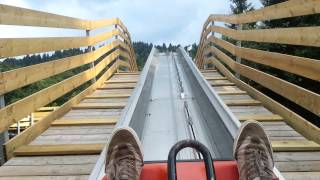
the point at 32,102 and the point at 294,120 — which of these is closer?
the point at 32,102

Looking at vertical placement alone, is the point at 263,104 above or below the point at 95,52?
below

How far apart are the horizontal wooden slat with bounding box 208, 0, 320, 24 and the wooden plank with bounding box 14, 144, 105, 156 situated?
216cm

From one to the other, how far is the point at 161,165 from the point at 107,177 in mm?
319

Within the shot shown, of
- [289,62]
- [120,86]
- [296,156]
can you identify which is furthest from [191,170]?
[120,86]

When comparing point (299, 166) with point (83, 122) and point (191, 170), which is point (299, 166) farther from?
point (83, 122)

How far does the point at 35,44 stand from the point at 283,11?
8.41ft

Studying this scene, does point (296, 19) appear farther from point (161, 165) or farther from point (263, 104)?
point (161, 165)

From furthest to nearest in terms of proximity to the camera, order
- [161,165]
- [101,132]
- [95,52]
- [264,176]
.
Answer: [95,52], [101,132], [161,165], [264,176]

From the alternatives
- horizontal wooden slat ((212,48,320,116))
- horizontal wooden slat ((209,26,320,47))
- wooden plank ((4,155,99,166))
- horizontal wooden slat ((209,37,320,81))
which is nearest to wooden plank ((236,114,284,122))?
horizontal wooden slat ((212,48,320,116))

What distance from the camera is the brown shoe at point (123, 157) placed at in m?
2.01

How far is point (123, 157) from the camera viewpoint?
2125 millimetres

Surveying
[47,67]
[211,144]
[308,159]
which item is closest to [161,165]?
[211,144]

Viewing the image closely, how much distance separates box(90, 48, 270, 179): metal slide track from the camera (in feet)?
10.1

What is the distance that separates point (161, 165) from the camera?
2191 mm
